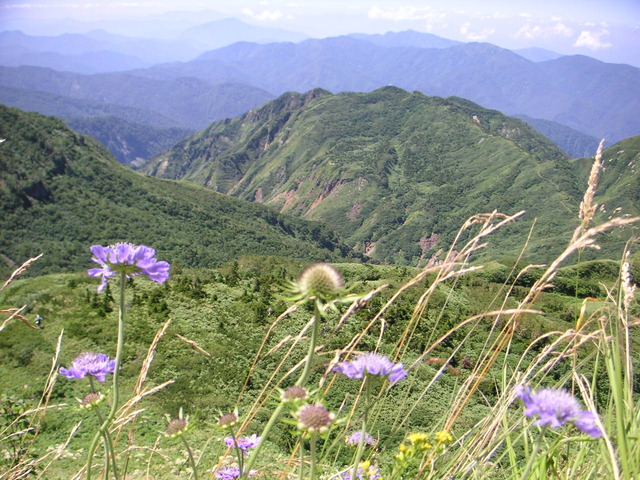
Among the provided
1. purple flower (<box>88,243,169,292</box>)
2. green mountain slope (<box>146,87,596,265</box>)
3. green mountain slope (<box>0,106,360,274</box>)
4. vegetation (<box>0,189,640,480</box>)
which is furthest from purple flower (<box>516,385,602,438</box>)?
green mountain slope (<box>146,87,596,265</box>)

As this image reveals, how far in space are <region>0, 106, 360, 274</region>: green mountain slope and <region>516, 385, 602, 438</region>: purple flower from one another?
57695mm

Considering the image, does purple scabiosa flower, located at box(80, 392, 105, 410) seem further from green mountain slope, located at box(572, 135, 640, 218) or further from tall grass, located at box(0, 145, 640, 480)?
green mountain slope, located at box(572, 135, 640, 218)

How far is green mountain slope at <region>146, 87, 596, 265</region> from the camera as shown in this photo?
355 feet

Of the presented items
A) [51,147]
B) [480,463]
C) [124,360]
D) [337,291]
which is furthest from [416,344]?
[51,147]

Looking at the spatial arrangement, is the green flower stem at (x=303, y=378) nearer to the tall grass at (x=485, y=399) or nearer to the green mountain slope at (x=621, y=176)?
the tall grass at (x=485, y=399)

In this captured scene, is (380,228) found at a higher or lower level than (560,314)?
lower

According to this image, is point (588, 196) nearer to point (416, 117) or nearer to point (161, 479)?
point (161, 479)

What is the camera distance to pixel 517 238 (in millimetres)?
93375

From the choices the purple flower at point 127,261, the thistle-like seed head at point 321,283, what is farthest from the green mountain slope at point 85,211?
the thistle-like seed head at point 321,283

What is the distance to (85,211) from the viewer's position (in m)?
66.2

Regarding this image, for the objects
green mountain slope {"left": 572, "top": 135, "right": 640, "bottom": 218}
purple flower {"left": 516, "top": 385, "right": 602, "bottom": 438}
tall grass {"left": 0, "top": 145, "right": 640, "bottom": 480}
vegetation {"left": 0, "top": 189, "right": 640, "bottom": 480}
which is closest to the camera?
purple flower {"left": 516, "top": 385, "right": 602, "bottom": 438}

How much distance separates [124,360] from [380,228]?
111 metres

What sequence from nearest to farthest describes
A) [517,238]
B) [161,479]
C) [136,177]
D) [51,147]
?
[161,479] < [51,147] < [136,177] < [517,238]

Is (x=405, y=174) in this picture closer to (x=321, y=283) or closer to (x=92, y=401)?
(x=321, y=283)
